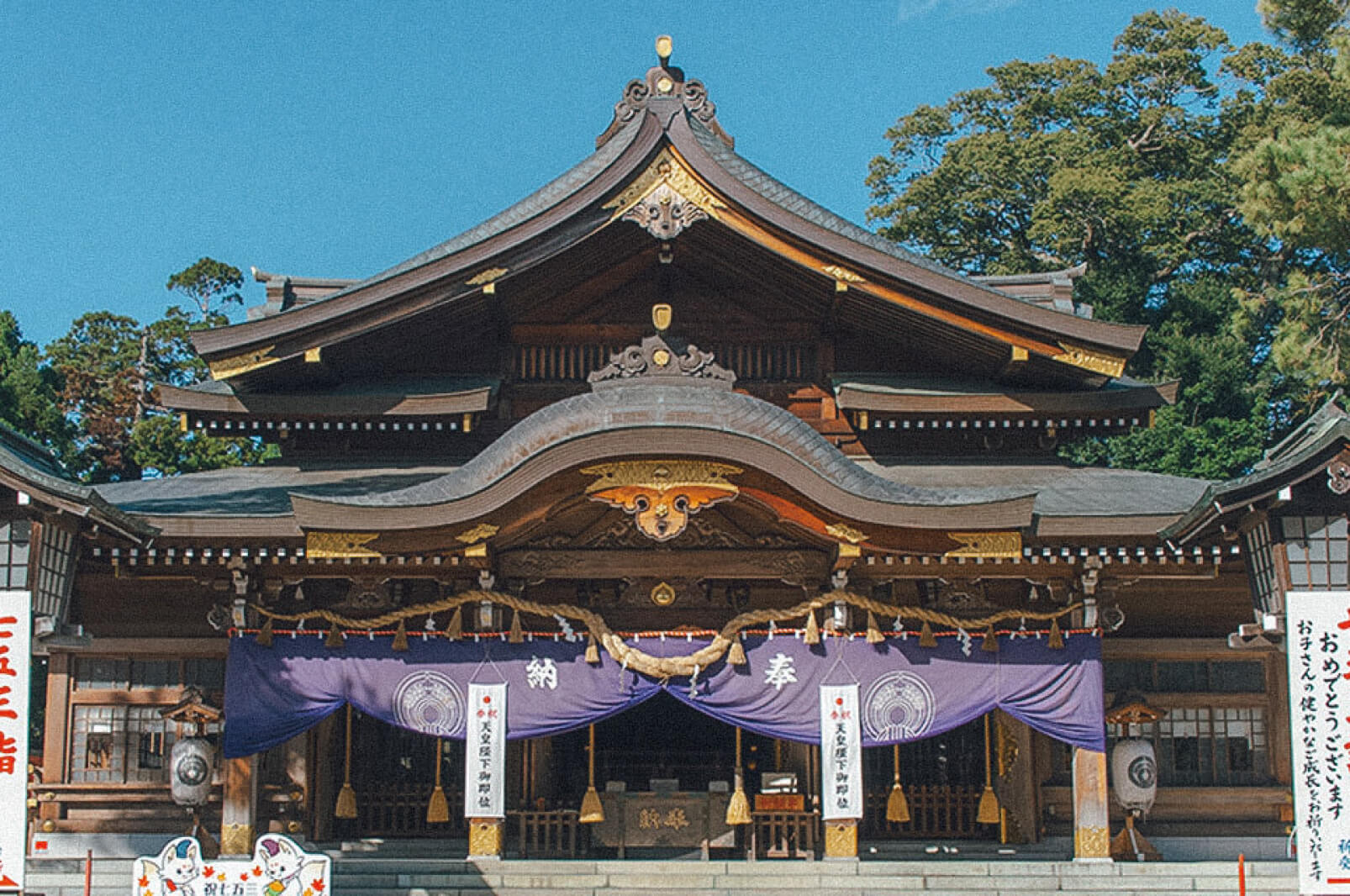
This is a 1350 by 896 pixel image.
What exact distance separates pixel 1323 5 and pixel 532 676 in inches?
907

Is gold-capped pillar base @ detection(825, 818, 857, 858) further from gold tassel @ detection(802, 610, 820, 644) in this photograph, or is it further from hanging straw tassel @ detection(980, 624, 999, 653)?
hanging straw tassel @ detection(980, 624, 999, 653)

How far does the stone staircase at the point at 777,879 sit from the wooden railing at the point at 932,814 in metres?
1.96

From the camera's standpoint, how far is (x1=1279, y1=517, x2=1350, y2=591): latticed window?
11680mm

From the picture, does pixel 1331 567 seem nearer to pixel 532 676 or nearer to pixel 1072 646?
pixel 1072 646

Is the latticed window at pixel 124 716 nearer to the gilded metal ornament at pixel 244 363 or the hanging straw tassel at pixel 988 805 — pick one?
the gilded metal ornament at pixel 244 363

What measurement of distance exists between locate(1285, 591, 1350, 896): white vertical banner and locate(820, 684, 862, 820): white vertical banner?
3811 mm

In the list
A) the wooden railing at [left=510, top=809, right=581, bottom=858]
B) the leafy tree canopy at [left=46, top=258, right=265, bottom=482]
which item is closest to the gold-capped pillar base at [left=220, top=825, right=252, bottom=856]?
the wooden railing at [left=510, top=809, right=581, bottom=858]

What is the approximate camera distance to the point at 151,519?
13.1 m

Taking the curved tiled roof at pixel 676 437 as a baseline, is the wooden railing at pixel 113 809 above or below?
below

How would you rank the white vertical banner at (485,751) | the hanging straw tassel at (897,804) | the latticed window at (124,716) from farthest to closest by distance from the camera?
the latticed window at (124,716)
the hanging straw tassel at (897,804)
the white vertical banner at (485,751)

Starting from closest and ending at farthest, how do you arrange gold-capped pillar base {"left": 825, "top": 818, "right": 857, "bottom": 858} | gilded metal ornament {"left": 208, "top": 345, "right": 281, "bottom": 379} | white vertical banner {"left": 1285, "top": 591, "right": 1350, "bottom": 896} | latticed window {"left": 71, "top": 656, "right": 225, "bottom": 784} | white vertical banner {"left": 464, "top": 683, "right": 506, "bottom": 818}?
white vertical banner {"left": 1285, "top": 591, "right": 1350, "bottom": 896}
gold-capped pillar base {"left": 825, "top": 818, "right": 857, "bottom": 858}
white vertical banner {"left": 464, "top": 683, "right": 506, "bottom": 818}
latticed window {"left": 71, "top": 656, "right": 225, "bottom": 784}
gilded metal ornament {"left": 208, "top": 345, "right": 281, "bottom": 379}

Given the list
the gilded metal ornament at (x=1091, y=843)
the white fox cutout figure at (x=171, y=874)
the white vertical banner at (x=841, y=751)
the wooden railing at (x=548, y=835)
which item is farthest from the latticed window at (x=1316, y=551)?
the white fox cutout figure at (x=171, y=874)

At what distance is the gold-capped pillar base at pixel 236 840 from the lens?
13.5 metres

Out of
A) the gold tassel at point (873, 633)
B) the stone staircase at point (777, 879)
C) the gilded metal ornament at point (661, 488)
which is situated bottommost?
the stone staircase at point (777, 879)
